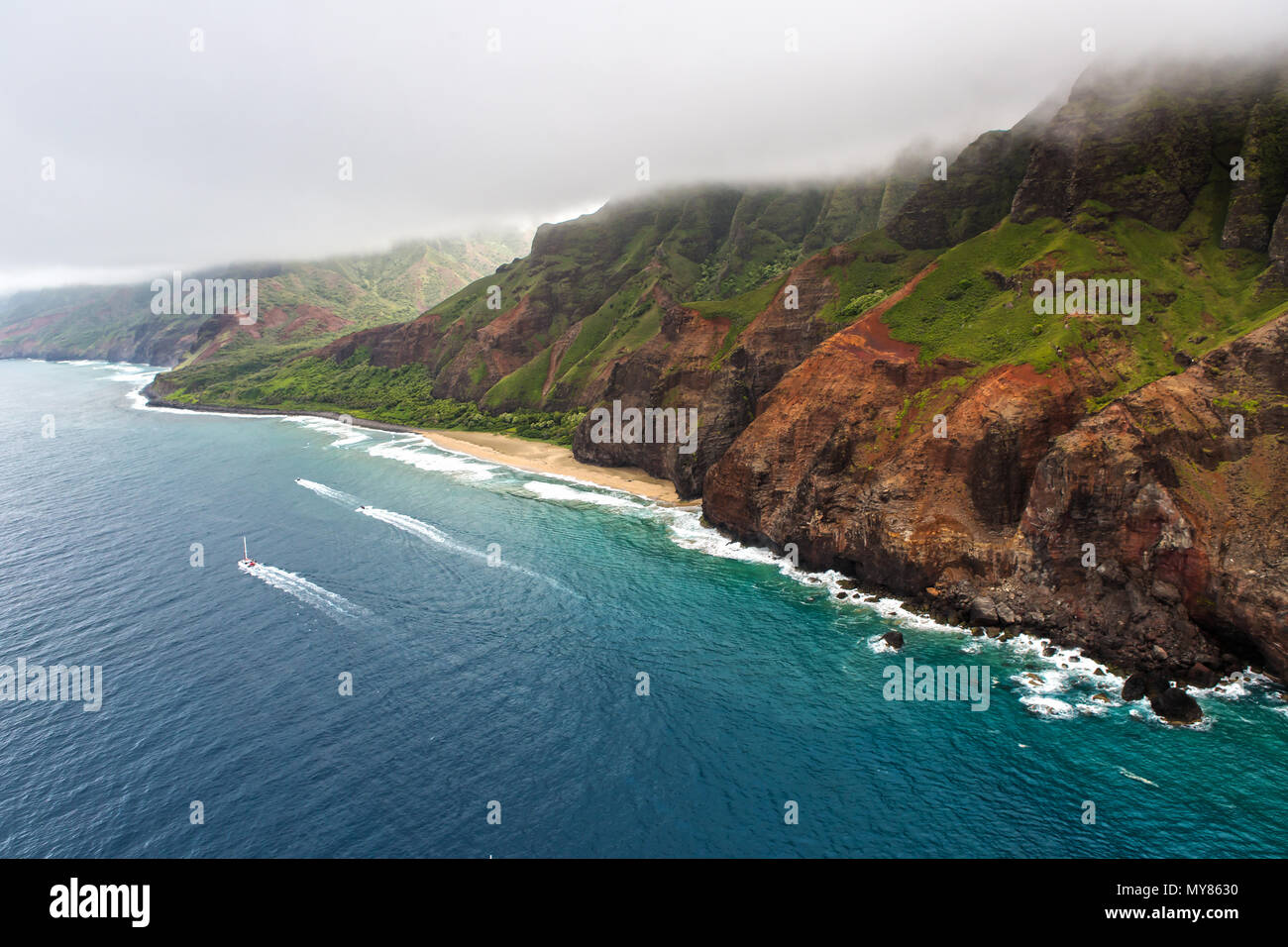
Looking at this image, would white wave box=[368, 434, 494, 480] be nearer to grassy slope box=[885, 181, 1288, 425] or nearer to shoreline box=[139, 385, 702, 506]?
shoreline box=[139, 385, 702, 506]

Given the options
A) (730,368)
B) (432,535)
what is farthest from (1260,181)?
(432,535)

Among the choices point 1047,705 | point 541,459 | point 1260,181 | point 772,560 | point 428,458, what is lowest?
point 1047,705

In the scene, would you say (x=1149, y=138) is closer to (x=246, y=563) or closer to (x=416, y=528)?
(x=416, y=528)

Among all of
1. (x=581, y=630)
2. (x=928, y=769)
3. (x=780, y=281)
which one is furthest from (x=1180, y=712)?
(x=780, y=281)

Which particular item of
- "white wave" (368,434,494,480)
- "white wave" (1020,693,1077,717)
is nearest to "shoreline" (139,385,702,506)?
"white wave" (368,434,494,480)

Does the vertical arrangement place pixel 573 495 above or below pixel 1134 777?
above

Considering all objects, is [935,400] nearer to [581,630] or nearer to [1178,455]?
[1178,455]

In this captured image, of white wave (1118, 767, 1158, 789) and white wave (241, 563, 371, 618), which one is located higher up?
white wave (241, 563, 371, 618)

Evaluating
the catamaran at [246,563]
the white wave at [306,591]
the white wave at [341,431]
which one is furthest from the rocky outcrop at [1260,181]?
the white wave at [341,431]
